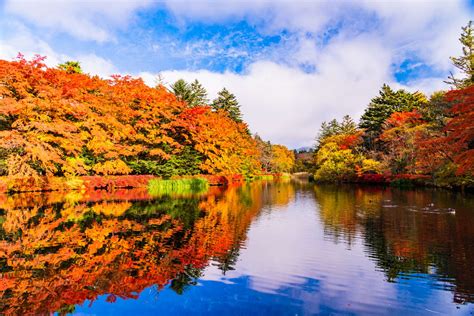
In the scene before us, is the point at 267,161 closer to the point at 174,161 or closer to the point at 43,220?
the point at 174,161

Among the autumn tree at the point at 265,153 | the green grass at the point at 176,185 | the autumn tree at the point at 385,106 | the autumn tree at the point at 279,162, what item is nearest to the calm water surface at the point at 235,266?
the green grass at the point at 176,185

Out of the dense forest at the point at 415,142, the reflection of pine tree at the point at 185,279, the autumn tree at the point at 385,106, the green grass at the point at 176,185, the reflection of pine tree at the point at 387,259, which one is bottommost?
the reflection of pine tree at the point at 185,279

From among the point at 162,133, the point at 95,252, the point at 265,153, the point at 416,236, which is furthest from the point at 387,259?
the point at 265,153

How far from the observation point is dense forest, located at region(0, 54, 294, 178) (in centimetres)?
2338

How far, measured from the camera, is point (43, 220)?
12.6 metres

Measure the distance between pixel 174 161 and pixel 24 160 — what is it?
14023mm

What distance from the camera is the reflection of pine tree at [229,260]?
723 cm

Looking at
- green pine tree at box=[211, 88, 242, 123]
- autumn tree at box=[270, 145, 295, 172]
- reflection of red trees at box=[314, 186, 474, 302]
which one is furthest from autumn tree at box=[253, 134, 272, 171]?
reflection of red trees at box=[314, 186, 474, 302]

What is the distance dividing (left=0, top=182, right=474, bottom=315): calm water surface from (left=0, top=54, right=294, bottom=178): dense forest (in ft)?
42.1

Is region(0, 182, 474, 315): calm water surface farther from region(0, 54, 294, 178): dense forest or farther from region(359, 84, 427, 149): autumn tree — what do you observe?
region(359, 84, 427, 149): autumn tree

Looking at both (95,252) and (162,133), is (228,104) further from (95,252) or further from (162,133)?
(95,252)

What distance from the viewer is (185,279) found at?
652cm

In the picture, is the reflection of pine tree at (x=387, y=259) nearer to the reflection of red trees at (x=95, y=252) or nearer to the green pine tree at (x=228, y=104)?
the reflection of red trees at (x=95, y=252)

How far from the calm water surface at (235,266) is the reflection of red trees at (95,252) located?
0.03m
